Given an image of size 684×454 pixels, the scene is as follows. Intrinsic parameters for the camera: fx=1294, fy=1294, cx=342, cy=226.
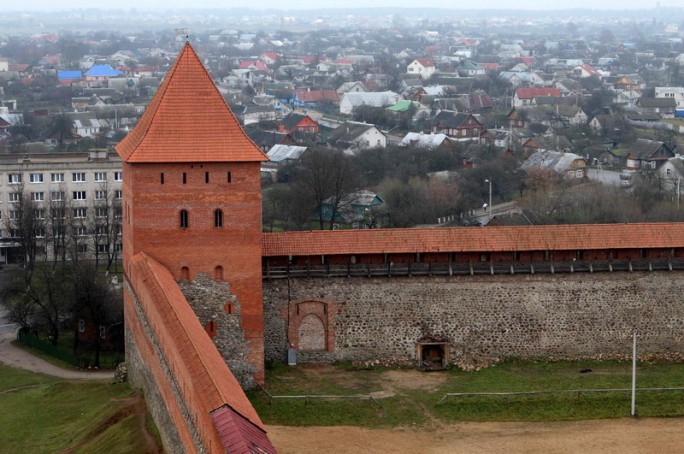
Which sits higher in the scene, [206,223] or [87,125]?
[87,125]

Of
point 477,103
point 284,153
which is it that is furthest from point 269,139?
point 477,103

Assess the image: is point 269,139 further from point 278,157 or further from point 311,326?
point 311,326

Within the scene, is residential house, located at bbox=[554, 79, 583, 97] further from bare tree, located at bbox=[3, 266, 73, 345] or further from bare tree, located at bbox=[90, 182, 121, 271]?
bare tree, located at bbox=[3, 266, 73, 345]

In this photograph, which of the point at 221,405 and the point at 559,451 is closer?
the point at 221,405

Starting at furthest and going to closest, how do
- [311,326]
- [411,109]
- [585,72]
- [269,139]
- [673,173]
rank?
[585,72], [411,109], [269,139], [673,173], [311,326]

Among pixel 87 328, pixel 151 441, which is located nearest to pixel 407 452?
pixel 151 441

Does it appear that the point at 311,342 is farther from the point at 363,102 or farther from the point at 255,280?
the point at 363,102

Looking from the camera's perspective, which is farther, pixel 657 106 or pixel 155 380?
pixel 657 106

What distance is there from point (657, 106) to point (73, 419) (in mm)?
107395

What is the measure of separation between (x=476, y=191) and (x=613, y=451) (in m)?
42.8

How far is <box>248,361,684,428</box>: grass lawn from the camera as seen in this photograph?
1189 inches

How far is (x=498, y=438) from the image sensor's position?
28.7 meters

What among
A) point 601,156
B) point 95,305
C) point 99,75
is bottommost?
point 95,305

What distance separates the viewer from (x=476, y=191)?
69938 mm
